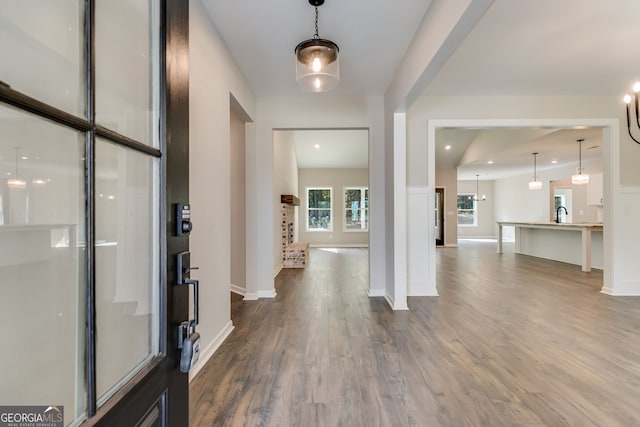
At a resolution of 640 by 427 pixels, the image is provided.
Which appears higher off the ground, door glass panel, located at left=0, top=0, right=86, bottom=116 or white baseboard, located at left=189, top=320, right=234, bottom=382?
door glass panel, located at left=0, top=0, right=86, bottom=116

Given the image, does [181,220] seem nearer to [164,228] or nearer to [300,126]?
[164,228]

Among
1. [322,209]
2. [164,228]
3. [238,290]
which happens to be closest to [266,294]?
[238,290]

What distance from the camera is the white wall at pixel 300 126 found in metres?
4.14

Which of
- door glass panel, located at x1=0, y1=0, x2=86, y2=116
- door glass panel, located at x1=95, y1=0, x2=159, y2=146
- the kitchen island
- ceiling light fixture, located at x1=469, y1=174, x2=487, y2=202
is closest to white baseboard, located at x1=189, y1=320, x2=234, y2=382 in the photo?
door glass panel, located at x1=95, y1=0, x2=159, y2=146

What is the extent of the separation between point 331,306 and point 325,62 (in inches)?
103

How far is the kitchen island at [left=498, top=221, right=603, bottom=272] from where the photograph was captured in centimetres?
593

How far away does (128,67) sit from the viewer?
78 centimetres

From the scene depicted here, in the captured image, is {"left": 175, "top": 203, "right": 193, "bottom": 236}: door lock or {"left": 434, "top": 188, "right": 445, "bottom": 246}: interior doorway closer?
{"left": 175, "top": 203, "right": 193, "bottom": 236}: door lock

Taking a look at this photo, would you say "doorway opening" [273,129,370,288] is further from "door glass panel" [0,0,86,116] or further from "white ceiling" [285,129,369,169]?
"door glass panel" [0,0,86,116]

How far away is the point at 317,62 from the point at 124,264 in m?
2.10

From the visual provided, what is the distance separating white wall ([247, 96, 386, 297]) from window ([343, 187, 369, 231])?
643 cm

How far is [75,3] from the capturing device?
2.00ft

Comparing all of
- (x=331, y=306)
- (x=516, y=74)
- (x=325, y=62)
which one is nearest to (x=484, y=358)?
(x=331, y=306)

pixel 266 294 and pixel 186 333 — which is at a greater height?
pixel 186 333
